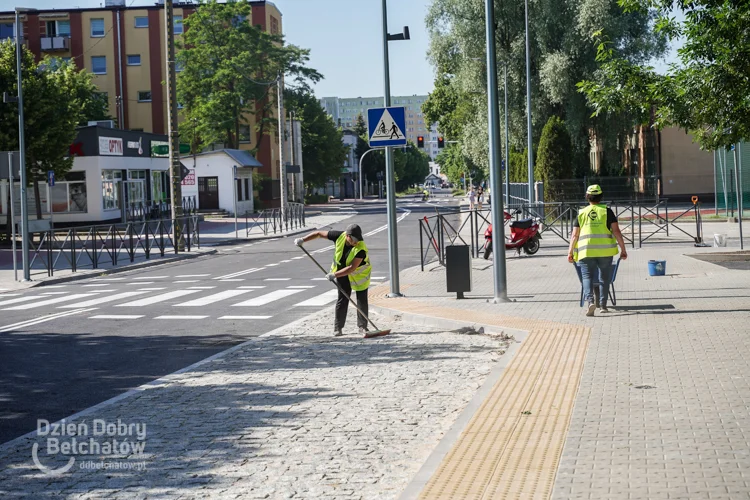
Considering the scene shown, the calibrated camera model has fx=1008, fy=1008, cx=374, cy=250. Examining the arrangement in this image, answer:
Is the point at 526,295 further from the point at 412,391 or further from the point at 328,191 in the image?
the point at 328,191

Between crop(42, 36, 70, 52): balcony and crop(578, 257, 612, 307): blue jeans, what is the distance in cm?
7067

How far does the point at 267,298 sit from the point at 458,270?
Result: 12.2 ft

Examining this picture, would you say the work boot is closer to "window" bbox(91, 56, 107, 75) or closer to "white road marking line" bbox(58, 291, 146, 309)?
"white road marking line" bbox(58, 291, 146, 309)

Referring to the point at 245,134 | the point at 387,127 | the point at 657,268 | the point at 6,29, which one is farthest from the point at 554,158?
the point at 6,29

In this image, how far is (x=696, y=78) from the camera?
15938 millimetres

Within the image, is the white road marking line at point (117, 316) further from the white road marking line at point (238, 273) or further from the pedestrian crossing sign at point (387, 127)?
the white road marking line at point (238, 273)

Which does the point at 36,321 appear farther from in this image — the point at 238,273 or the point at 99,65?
the point at 99,65

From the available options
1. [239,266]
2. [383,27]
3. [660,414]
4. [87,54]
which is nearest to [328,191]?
[87,54]

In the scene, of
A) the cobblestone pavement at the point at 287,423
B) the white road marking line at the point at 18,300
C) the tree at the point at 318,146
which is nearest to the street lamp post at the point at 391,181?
the cobblestone pavement at the point at 287,423

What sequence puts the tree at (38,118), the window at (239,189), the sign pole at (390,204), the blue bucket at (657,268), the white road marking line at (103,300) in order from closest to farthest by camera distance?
the sign pole at (390,204) → the white road marking line at (103,300) → the blue bucket at (657,268) → the tree at (38,118) → the window at (239,189)

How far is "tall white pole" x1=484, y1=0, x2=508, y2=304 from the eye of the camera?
1520cm

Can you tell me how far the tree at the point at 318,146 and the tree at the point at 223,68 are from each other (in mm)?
19649

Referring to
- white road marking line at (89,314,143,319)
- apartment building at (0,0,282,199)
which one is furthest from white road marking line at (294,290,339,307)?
apartment building at (0,0,282,199)

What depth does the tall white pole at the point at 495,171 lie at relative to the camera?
1520 centimetres
